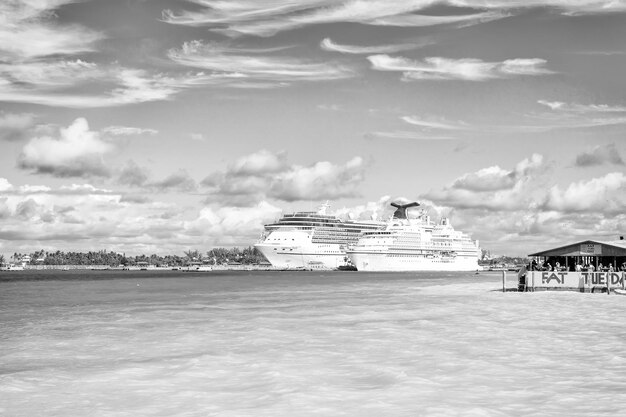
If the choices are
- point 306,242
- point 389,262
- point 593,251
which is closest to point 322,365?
point 593,251

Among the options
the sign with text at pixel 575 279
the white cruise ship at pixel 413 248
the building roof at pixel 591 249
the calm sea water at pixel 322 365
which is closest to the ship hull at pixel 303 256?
the white cruise ship at pixel 413 248

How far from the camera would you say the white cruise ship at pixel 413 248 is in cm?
16162

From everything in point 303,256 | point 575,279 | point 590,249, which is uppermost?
point 303,256

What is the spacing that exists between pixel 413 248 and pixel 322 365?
485 ft

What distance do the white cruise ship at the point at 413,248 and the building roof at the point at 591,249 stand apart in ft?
345

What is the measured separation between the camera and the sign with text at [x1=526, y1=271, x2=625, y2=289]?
4662cm

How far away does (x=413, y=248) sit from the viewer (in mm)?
164375

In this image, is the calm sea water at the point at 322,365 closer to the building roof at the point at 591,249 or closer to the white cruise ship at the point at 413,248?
the building roof at the point at 591,249

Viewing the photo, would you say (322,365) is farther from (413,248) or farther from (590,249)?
(413,248)

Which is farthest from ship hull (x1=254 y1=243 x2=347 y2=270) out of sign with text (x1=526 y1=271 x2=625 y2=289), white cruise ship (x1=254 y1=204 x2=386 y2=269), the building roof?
sign with text (x1=526 y1=271 x2=625 y2=289)

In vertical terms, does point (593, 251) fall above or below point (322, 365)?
above

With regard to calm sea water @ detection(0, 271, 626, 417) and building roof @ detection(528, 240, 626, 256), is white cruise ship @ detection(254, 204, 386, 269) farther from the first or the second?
calm sea water @ detection(0, 271, 626, 417)

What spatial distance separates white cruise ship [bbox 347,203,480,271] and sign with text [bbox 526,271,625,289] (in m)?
111

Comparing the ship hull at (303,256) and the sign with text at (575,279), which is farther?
the ship hull at (303,256)
